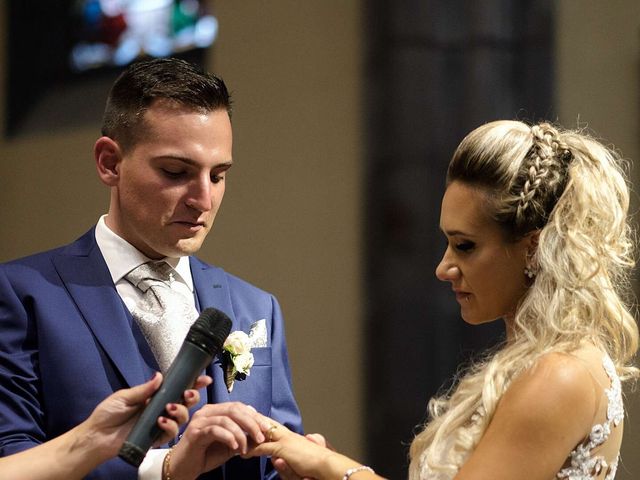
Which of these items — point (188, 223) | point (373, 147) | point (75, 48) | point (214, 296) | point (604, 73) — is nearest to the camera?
point (188, 223)

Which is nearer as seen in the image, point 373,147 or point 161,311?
point 161,311

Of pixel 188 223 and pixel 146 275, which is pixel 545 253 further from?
pixel 146 275

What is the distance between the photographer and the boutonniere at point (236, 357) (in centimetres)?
270

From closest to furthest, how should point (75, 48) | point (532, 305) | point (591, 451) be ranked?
point (591, 451) < point (532, 305) < point (75, 48)

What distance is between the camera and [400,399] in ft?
17.6

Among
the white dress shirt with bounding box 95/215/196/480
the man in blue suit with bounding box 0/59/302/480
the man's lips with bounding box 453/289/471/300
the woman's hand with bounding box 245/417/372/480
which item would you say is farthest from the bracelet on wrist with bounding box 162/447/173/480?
the man's lips with bounding box 453/289/471/300

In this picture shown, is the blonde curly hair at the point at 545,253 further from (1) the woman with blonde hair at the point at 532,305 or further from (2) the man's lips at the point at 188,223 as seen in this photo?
(2) the man's lips at the point at 188,223

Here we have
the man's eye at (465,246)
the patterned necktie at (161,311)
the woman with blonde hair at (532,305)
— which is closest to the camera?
the woman with blonde hair at (532,305)

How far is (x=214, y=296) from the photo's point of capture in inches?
113

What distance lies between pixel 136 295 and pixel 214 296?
0.22m

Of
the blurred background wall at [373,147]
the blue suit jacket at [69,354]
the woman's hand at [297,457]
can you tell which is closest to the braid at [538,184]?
the woman's hand at [297,457]

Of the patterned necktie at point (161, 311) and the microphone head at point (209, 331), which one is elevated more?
the microphone head at point (209, 331)

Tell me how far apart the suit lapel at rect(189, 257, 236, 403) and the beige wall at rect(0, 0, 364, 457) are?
2.70 m

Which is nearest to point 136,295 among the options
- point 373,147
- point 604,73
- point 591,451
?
point 591,451
